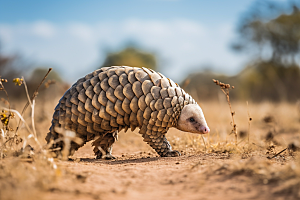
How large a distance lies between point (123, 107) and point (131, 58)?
2777 cm

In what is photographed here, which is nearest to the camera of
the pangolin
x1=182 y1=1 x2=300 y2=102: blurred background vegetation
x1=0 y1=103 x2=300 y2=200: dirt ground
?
x1=0 y1=103 x2=300 y2=200: dirt ground

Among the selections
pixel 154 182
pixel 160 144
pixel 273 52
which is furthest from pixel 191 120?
pixel 273 52

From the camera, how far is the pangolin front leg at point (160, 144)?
4.42 m

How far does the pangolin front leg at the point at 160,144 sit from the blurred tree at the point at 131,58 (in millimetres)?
24413

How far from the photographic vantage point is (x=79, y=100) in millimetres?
4258

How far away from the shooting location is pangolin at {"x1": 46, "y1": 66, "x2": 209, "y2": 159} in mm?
4234

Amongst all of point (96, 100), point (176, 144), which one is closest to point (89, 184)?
point (96, 100)

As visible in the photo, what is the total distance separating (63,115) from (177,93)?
1.80 m

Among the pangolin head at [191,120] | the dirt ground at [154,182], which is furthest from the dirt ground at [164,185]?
the pangolin head at [191,120]

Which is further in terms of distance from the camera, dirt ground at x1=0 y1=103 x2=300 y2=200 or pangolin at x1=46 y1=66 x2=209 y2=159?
pangolin at x1=46 y1=66 x2=209 y2=159

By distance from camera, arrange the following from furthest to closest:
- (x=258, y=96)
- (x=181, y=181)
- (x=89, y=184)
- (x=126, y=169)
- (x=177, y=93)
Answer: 1. (x=258, y=96)
2. (x=177, y=93)
3. (x=126, y=169)
4. (x=181, y=181)
5. (x=89, y=184)

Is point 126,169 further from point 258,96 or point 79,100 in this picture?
point 258,96

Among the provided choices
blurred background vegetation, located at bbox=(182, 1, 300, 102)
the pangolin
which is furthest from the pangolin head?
blurred background vegetation, located at bbox=(182, 1, 300, 102)

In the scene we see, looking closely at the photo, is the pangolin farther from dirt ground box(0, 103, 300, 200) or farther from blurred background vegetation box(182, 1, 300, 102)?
blurred background vegetation box(182, 1, 300, 102)
